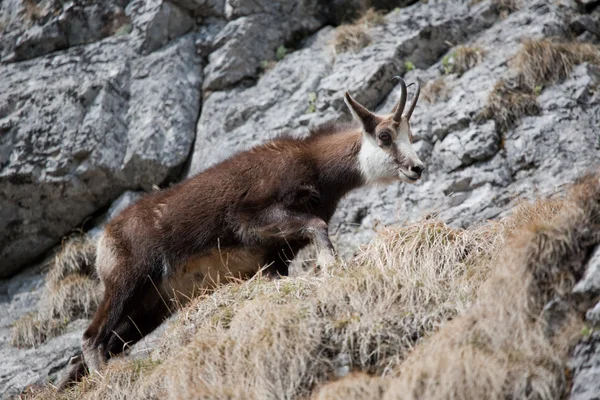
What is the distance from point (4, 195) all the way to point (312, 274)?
6475 millimetres

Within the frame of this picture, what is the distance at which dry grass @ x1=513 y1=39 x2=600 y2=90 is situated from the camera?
11.1 m

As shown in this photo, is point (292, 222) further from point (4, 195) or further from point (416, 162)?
point (4, 195)

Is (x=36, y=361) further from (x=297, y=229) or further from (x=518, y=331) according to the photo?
(x=518, y=331)

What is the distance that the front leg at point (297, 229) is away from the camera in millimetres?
8117

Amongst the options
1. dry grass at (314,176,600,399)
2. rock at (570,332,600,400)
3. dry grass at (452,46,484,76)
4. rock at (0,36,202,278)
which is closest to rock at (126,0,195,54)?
rock at (0,36,202,278)

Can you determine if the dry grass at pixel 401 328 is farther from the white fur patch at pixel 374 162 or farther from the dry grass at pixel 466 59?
the dry grass at pixel 466 59

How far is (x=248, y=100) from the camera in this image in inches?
505

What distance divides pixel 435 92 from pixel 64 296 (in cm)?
657

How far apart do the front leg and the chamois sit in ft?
0.04

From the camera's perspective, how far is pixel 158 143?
1226 cm

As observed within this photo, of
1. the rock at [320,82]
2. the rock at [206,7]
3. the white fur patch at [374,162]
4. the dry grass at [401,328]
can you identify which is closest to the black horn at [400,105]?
the white fur patch at [374,162]

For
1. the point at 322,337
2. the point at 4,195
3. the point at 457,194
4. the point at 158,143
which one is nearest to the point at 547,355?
the point at 322,337

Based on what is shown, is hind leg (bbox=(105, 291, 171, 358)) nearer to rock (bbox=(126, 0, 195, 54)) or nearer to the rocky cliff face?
the rocky cliff face

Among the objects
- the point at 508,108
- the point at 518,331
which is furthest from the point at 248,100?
the point at 518,331
